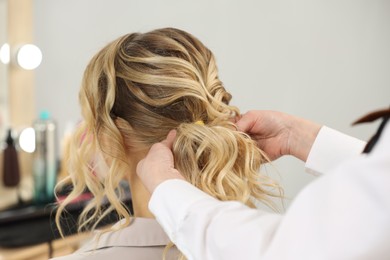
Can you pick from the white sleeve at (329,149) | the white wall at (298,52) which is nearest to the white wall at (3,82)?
the white wall at (298,52)

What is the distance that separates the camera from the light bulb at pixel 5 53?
7.60 feet

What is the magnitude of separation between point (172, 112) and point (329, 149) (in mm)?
377

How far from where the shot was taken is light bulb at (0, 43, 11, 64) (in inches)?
91.2

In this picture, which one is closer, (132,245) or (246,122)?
(132,245)

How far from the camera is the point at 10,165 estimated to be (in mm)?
2305

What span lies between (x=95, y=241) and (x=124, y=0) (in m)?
1.23

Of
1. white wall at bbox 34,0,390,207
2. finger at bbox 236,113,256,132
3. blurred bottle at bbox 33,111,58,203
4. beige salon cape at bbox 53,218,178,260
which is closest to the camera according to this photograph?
beige salon cape at bbox 53,218,178,260

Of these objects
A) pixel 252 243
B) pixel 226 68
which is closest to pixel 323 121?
pixel 226 68

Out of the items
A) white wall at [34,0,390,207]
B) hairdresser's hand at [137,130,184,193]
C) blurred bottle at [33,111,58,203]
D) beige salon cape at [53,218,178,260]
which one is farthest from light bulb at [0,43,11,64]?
hairdresser's hand at [137,130,184,193]

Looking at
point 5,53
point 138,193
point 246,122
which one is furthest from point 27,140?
point 246,122

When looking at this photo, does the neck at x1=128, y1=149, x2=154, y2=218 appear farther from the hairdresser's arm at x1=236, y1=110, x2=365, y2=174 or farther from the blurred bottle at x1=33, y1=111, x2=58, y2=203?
the blurred bottle at x1=33, y1=111, x2=58, y2=203

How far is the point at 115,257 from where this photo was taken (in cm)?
116

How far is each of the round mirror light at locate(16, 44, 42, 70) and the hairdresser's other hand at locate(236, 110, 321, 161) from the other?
1393 mm

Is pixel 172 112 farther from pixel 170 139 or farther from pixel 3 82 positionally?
pixel 3 82
